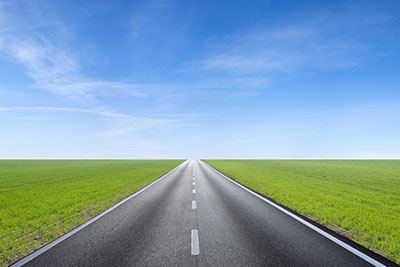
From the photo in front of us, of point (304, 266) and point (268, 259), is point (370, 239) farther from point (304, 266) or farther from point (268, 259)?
point (268, 259)

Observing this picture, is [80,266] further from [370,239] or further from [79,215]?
[370,239]

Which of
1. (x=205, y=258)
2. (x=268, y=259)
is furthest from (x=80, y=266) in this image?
(x=268, y=259)

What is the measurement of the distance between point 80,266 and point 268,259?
3.63 m

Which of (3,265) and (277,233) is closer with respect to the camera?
(3,265)

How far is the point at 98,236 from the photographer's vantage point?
584 cm

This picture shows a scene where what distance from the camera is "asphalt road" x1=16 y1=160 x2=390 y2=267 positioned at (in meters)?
4.39

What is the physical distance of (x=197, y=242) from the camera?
17.4 ft

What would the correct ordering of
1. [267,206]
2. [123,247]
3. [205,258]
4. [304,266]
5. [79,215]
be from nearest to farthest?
[304,266] → [205,258] → [123,247] → [79,215] → [267,206]

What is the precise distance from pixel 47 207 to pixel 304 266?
10183 millimetres

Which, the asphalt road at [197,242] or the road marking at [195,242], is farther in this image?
the road marking at [195,242]

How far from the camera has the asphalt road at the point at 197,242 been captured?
14.4ft

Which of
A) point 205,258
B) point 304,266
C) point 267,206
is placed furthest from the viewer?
point 267,206

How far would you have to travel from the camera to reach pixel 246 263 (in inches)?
167

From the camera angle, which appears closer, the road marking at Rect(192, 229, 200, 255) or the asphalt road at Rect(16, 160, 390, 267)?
the asphalt road at Rect(16, 160, 390, 267)
